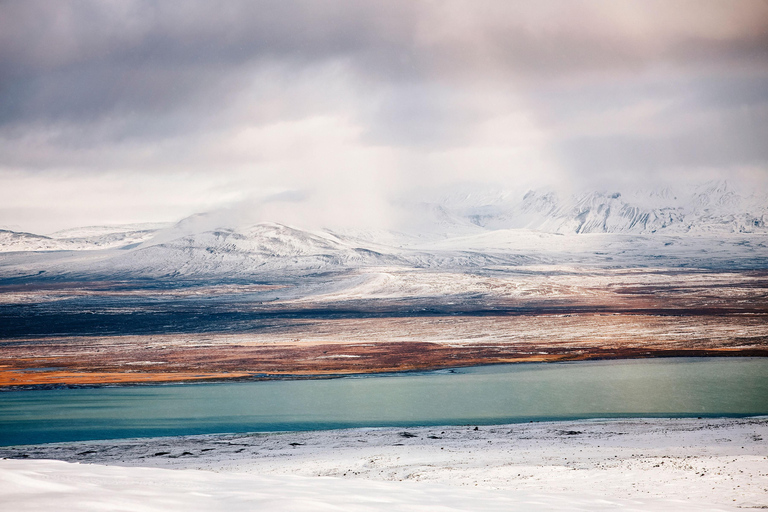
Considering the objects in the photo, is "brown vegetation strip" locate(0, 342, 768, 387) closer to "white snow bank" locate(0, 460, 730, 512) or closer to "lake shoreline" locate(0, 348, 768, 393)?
"lake shoreline" locate(0, 348, 768, 393)

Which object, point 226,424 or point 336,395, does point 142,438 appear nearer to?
point 226,424

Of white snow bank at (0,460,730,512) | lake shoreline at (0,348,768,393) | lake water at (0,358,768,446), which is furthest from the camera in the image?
lake shoreline at (0,348,768,393)

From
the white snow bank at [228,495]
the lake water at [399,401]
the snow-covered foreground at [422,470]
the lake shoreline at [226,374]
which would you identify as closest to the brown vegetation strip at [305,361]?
the lake shoreline at [226,374]

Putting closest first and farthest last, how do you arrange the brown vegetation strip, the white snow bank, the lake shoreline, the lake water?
the white snow bank → the lake water → the lake shoreline → the brown vegetation strip

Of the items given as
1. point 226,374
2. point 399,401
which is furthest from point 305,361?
point 399,401

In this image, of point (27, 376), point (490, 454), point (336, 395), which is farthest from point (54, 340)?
point (490, 454)

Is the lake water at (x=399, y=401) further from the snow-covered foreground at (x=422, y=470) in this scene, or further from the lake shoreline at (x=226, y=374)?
the snow-covered foreground at (x=422, y=470)

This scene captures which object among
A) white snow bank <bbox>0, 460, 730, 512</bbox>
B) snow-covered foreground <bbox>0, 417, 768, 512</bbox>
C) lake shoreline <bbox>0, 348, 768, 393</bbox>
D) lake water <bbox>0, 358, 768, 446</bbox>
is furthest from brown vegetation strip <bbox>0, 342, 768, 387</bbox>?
white snow bank <bbox>0, 460, 730, 512</bbox>
